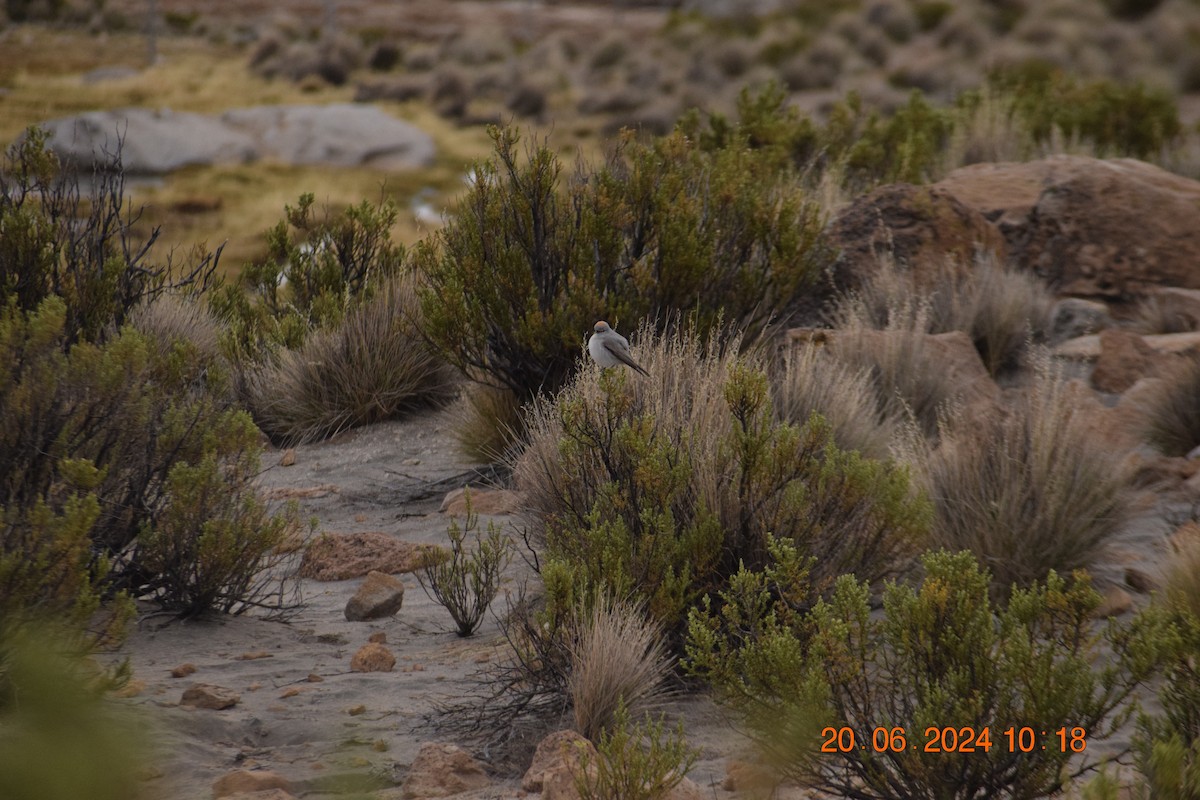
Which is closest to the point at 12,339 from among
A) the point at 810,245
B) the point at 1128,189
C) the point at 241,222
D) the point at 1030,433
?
the point at 1030,433

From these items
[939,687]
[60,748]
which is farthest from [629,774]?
[60,748]

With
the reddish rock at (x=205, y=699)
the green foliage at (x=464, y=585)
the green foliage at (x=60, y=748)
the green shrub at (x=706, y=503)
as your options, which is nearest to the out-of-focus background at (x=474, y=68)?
the green foliage at (x=464, y=585)

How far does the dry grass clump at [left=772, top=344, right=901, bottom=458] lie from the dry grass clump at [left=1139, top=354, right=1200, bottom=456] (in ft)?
4.67

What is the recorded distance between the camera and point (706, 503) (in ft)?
13.9

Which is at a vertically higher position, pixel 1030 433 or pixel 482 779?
pixel 1030 433

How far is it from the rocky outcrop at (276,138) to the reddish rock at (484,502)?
1473 cm

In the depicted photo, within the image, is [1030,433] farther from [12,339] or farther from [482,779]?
[12,339]

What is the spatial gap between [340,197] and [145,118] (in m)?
3.83

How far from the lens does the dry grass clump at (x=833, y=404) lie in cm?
566

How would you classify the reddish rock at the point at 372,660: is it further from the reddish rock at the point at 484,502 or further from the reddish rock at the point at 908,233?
the reddish rock at the point at 908,233

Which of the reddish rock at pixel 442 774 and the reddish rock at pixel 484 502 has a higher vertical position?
the reddish rock at pixel 442 774

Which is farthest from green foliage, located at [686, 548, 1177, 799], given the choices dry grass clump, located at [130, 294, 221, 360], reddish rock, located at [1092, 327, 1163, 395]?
dry grass clump, located at [130, 294, 221, 360]

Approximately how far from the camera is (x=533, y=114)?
30594mm

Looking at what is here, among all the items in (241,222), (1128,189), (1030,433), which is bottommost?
(241,222)
